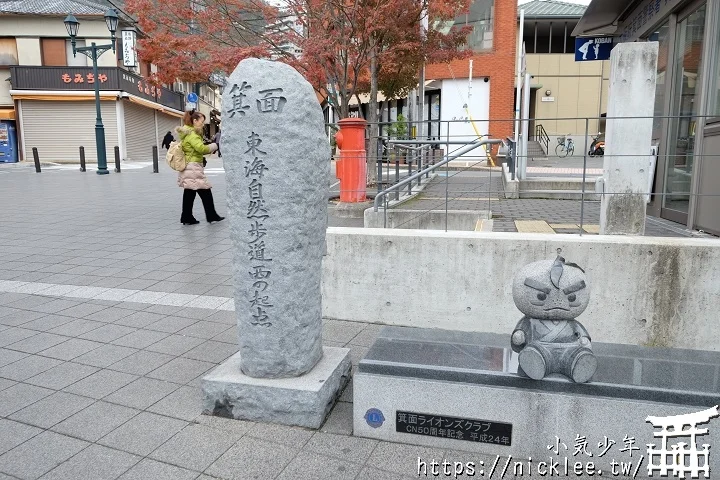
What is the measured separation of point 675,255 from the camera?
4484 millimetres

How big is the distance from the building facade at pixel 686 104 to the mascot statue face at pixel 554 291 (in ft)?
11.0

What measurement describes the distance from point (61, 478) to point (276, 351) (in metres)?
1.29

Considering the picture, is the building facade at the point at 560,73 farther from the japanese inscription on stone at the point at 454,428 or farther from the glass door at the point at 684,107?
the japanese inscription on stone at the point at 454,428

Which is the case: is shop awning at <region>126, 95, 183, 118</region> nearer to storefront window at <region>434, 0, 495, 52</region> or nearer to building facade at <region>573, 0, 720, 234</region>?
storefront window at <region>434, 0, 495, 52</region>

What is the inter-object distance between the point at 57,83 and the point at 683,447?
32798 mm

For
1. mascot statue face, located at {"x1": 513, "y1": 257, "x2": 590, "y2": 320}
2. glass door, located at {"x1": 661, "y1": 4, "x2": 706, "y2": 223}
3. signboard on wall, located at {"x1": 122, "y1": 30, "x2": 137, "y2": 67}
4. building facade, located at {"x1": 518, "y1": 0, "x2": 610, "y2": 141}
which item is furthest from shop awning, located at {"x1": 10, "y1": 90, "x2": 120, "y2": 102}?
mascot statue face, located at {"x1": 513, "y1": 257, "x2": 590, "y2": 320}

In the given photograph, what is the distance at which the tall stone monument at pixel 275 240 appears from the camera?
3.26 meters

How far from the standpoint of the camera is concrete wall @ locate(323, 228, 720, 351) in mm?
4527

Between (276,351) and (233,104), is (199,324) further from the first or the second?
(233,104)

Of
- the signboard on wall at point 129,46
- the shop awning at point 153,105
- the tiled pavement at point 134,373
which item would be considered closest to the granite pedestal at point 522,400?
the tiled pavement at point 134,373

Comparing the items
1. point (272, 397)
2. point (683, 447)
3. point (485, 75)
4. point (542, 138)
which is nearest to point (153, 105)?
point (485, 75)

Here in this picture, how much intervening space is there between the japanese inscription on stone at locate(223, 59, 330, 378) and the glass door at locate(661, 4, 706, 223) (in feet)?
17.8

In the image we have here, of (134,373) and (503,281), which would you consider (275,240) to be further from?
(503,281)

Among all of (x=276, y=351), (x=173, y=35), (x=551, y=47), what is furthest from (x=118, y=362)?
(x=551, y=47)
